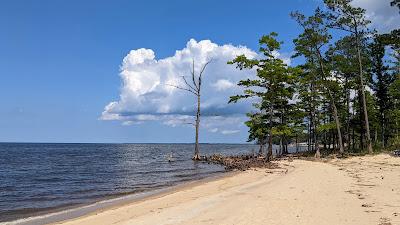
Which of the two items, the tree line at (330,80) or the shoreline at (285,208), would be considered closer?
the shoreline at (285,208)

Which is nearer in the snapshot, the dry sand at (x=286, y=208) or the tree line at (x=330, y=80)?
the dry sand at (x=286, y=208)

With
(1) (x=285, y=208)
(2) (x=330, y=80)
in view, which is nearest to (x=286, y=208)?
(1) (x=285, y=208)

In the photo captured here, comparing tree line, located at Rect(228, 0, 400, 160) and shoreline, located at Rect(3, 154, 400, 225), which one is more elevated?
tree line, located at Rect(228, 0, 400, 160)

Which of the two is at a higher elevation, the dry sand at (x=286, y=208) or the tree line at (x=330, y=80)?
the tree line at (x=330, y=80)

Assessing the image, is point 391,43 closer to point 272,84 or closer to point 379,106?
point 272,84

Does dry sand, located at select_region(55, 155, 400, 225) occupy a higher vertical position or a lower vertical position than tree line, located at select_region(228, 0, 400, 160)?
lower

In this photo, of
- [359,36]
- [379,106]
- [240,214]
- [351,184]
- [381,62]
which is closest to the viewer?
[240,214]

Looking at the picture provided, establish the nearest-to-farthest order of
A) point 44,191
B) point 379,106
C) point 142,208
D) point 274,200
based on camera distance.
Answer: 1. point 274,200
2. point 142,208
3. point 44,191
4. point 379,106

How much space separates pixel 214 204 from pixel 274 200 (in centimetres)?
223

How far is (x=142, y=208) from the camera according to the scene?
634 inches

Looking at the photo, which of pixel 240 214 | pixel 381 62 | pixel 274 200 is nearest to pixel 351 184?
pixel 274 200

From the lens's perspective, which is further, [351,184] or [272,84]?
[272,84]

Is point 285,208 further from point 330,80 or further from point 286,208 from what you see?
point 330,80

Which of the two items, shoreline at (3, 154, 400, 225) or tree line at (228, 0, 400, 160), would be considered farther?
tree line at (228, 0, 400, 160)
